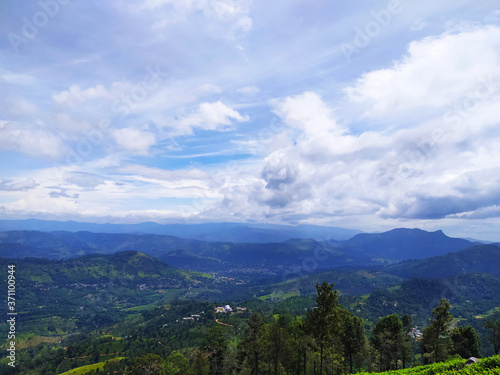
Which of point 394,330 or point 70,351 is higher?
point 394,330

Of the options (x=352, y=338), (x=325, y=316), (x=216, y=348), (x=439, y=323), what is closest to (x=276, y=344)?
(x=325, y=316)

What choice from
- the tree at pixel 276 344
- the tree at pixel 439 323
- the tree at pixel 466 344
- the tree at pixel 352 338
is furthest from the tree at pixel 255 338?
the tree at pixel 466 344

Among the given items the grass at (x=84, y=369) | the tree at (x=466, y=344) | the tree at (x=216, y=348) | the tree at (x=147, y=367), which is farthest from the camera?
the grass at (x=84, y=369)

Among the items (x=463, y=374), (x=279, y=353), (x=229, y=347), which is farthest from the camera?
(x=229, y=347)

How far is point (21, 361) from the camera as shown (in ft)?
456

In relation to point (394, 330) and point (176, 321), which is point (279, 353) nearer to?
point (394, 330)

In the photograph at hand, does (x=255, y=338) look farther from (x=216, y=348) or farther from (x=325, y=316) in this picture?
(x=216, y=348)

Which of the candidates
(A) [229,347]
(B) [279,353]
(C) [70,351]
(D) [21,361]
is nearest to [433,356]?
(B) [279,353]

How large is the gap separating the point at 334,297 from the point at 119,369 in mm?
109234

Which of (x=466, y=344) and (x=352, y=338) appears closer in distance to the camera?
(x=352, y=338)

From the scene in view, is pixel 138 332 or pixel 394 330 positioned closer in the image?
pixel 394 330

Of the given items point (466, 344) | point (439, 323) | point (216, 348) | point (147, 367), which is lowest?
point (147, 367)

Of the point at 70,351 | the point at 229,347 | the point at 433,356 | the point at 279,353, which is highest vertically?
the point at 279,353

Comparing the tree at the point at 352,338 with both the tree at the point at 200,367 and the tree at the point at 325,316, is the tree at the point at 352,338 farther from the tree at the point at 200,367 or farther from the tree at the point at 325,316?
the tree at the point at 200,367
